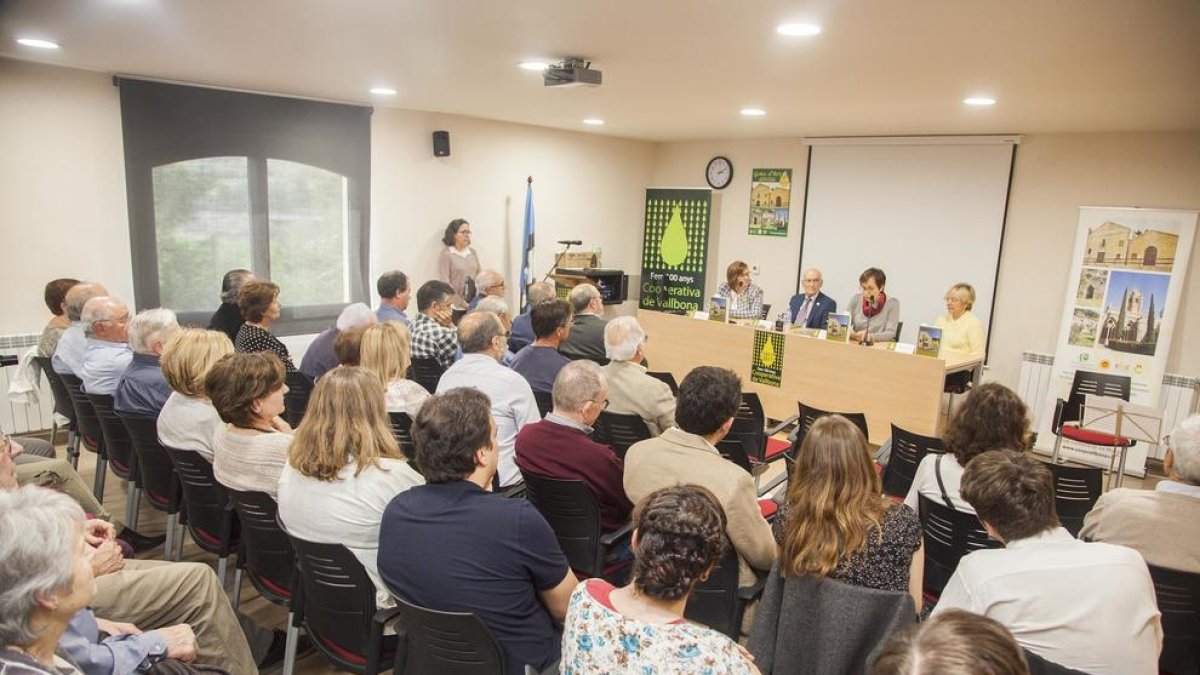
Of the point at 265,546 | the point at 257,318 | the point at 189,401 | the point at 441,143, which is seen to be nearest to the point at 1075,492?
the point at 265,546

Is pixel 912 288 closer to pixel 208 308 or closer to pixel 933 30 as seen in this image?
pixel 933 30

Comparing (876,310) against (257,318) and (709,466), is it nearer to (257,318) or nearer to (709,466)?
(709,466)

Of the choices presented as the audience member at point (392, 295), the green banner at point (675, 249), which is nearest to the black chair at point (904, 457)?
the audience member at point (392, 295)

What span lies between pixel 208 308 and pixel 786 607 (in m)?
6.17

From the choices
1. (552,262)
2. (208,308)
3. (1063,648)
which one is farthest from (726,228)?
(1063,648)

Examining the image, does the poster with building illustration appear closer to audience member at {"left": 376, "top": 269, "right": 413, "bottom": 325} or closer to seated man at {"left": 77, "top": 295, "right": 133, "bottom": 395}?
audience member at {"left": 376, "top": 269, "right": 413, "bottom": 325}

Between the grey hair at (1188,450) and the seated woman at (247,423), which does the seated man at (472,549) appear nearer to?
the seated woman at (247,423)

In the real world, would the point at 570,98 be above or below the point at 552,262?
above

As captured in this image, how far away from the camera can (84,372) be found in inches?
154

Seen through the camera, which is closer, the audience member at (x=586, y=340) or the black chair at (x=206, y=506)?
the black chair at (x=206, y=506)

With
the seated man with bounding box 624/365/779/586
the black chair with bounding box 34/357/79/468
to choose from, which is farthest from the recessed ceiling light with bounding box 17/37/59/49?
the seated man with bounding box 624/365/779/586

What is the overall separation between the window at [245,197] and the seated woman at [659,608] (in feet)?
20.0

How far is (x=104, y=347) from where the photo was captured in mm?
3939

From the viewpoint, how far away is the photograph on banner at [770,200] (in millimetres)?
8820
